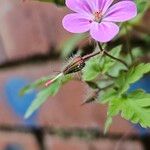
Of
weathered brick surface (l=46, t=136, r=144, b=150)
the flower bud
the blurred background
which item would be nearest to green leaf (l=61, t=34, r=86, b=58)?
the blurred background

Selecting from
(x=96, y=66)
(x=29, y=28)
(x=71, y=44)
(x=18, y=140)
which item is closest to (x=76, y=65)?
(x=96, y=66)

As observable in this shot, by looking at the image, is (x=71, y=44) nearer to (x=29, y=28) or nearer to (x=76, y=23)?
(x=29, y=28)

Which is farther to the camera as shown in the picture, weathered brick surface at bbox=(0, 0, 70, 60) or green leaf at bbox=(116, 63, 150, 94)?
weathered brick surface at bbox=(0, 0, 70, 60)

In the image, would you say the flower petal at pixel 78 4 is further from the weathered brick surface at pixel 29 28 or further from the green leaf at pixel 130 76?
the weathered brick surface at pixel 29 28

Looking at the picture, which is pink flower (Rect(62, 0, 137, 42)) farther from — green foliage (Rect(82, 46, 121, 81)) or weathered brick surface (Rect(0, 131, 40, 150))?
weathered brick surface (Rect(0, 131, 40, 150))

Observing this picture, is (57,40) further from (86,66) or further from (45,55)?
(86,66)

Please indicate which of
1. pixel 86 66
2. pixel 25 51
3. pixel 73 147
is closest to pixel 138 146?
pixel 73 147
